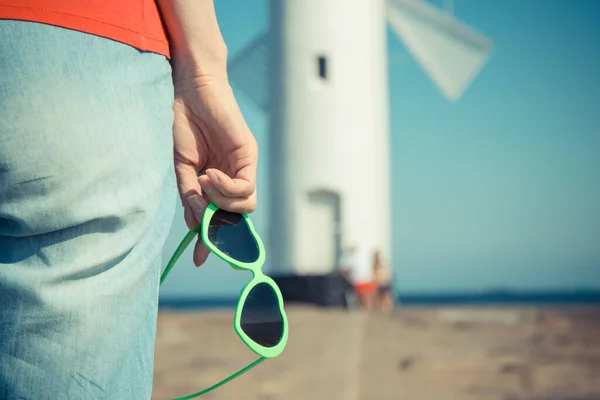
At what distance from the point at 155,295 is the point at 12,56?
0.35 meters

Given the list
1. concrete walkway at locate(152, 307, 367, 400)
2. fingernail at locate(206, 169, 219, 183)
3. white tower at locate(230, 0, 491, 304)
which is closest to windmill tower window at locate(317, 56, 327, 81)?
white tower at locate(230, 0, 491, 304)

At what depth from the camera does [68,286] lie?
0.88 m

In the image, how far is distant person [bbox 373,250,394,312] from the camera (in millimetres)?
12344

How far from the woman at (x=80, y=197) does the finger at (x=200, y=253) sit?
23cm

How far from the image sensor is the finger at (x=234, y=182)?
1.16m

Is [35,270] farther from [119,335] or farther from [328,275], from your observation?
[328,275]

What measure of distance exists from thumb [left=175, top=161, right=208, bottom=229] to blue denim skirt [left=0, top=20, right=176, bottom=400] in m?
0.30

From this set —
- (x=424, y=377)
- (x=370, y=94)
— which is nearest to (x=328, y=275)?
(x=370, y=94)

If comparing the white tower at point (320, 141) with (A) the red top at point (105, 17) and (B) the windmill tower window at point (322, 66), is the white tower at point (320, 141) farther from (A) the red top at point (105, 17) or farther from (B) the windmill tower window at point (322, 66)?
(A) the red top at point (105, 17)

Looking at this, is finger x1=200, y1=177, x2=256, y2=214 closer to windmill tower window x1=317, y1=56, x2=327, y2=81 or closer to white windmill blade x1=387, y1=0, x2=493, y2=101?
windmill tower window x1=317, y1=56, x2=327, y2=81

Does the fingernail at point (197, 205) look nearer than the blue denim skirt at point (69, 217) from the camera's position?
No

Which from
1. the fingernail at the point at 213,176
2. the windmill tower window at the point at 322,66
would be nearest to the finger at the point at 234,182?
the fingernail at the point at 213,176

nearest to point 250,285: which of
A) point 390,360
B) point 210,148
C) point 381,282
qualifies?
point 210,148

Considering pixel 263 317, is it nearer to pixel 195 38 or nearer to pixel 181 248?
pixel 181 248
